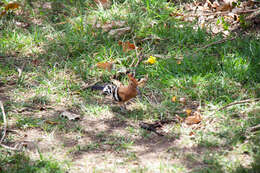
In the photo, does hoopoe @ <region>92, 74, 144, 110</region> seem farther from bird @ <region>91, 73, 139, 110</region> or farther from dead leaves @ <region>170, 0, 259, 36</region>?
dead leaves @ <region>170, 0, 259, 36</region>

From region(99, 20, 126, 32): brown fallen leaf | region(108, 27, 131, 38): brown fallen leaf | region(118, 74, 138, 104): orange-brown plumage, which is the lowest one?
region(118, 74, 138, 104): orange-brown plumage

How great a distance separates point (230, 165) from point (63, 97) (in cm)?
222

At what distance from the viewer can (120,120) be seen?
12.8ft

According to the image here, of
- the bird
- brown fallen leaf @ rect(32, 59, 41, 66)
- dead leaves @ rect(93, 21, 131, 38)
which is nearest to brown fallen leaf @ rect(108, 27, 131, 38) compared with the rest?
dead leaves @ rect(93, 21, 131, 38)

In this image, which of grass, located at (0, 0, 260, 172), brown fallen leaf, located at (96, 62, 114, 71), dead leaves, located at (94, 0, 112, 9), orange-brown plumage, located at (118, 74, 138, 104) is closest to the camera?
grass, located at (0, 0, 260, 172)

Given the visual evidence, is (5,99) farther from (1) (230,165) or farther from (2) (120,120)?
(1) (230,165)

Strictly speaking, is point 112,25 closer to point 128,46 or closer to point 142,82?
point 128,46

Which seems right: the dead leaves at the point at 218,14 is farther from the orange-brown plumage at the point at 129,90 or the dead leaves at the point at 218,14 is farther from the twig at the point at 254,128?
the twig at the point at 254,128

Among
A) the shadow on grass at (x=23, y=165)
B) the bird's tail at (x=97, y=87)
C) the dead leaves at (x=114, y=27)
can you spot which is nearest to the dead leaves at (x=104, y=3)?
the dead leaves at (x=114, y=27)

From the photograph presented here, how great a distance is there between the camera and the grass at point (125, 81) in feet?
10.6

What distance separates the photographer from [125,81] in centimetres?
461

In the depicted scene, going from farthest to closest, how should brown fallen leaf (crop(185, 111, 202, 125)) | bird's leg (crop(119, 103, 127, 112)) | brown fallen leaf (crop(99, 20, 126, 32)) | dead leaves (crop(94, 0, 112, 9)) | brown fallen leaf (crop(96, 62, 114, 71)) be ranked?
dead leaves (crop(94, 0, 112, 9)) < brown fallen leaf (crop(99, 20, 126, 32)) < brown fallen leaf (crop(96, 62, 114, 71)) < bird's leg (crop(119, 103, 127, 112)) < brown fallen leaf (crop(185, 111, 202, 125))

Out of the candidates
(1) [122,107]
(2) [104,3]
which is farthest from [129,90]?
(2) [104,3]

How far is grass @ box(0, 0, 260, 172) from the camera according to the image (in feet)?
10.6
